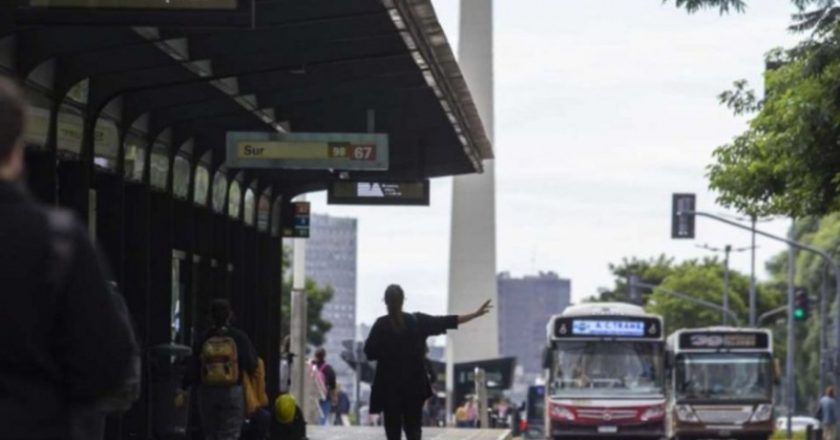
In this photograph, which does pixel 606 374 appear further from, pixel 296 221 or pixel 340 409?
pixel 296 221

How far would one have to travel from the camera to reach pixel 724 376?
148 feet

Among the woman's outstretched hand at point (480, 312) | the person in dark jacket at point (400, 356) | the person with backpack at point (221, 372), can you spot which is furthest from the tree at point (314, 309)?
the person with backpack at point (221, 372)

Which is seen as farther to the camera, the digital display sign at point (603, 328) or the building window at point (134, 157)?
the digital display sign at point (603, 328)

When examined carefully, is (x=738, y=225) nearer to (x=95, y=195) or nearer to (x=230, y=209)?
(x=230, y=209)

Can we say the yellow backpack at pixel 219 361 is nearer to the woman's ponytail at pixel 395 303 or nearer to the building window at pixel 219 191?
the woman's ponytail at pixel 395 303

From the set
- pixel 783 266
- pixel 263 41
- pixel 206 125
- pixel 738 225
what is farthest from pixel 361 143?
pixel 783 266

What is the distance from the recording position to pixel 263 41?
18859mm

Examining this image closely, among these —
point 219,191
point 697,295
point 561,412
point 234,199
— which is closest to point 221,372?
point 219,191

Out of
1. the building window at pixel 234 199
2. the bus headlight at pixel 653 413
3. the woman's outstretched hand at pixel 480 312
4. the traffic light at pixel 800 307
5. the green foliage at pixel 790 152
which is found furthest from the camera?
the traffic light at pixel 800 307

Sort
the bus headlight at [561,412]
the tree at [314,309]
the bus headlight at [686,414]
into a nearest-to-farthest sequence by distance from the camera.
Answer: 1. the bus headlight at [561,412]
2. the bus headlight at [686,414]
3. the tree at [314,309]

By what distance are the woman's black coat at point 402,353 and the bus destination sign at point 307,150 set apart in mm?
5185

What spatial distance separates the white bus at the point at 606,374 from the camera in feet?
135

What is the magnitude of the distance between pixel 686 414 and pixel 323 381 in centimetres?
927

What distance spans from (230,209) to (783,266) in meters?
108
